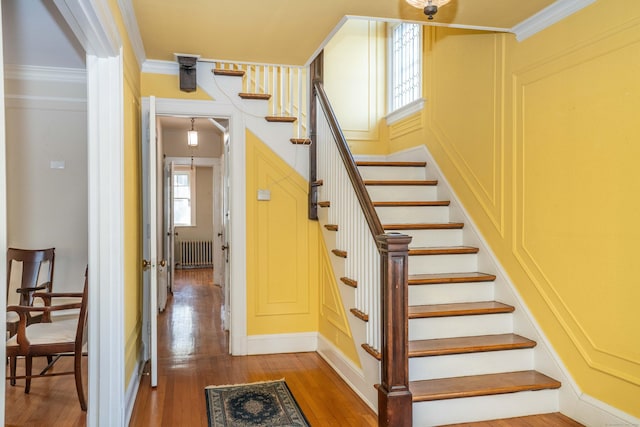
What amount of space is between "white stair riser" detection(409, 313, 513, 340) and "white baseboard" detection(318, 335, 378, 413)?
476 millimetres

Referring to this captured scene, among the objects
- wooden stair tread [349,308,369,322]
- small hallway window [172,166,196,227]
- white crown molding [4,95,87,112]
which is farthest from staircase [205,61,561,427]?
small hallway window [172,166,196,227]

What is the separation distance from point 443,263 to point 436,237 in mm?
296

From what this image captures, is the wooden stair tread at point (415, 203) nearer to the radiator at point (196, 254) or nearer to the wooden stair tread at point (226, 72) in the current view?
the wooden stair tread at point (226, 72)

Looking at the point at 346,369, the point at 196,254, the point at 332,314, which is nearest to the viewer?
the point at 346,369

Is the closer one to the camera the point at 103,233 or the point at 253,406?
the point at 103,233

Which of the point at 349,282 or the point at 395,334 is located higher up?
the point at 349,282

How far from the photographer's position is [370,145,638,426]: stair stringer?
2.58 m

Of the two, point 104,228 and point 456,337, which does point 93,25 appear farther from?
point 456,337

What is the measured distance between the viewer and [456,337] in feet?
10.2

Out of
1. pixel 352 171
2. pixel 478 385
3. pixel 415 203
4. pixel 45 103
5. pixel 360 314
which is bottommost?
pixel 478 385

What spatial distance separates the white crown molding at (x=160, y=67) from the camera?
392 centimetres

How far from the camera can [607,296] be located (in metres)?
2.54

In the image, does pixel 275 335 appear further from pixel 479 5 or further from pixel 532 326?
pixel 479 5

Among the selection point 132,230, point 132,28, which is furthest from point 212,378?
point 132,28
